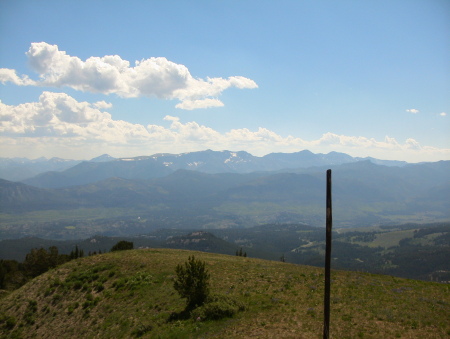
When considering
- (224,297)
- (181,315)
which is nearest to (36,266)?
(181,315)

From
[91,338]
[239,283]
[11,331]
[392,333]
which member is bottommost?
[11,331]

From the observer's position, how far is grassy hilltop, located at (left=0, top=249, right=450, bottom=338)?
2350cm

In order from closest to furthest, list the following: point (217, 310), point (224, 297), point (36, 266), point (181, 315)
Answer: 1. point (217, 310)
2. point (181, 315)
3. point (224, 297)
4. point (36, 266)

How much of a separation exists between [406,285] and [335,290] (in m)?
10.6

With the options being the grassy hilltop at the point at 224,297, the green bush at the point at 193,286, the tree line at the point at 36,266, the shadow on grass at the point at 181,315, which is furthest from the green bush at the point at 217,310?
the tree line at the point at 36,266

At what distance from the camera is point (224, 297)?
29094 mm

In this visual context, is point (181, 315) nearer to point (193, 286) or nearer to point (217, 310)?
point (193, 286)

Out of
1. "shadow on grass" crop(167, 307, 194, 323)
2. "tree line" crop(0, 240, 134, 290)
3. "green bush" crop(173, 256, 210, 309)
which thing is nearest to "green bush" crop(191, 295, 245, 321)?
"shadow on grass" crop(167, 307, 194, 323)

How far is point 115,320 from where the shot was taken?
31.1m

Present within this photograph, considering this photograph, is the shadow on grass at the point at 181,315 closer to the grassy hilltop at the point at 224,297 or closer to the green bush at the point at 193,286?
the grassy hilltop at the point at 224,297

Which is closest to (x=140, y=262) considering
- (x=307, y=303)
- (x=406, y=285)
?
(x=307, y=303)

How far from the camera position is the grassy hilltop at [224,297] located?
2350 cm

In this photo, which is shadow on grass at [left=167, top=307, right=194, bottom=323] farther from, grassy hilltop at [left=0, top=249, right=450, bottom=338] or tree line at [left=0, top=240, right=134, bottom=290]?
tree line at [left=0, top=240, right=134, bottom=290]

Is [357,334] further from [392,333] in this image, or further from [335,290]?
[335,290]
